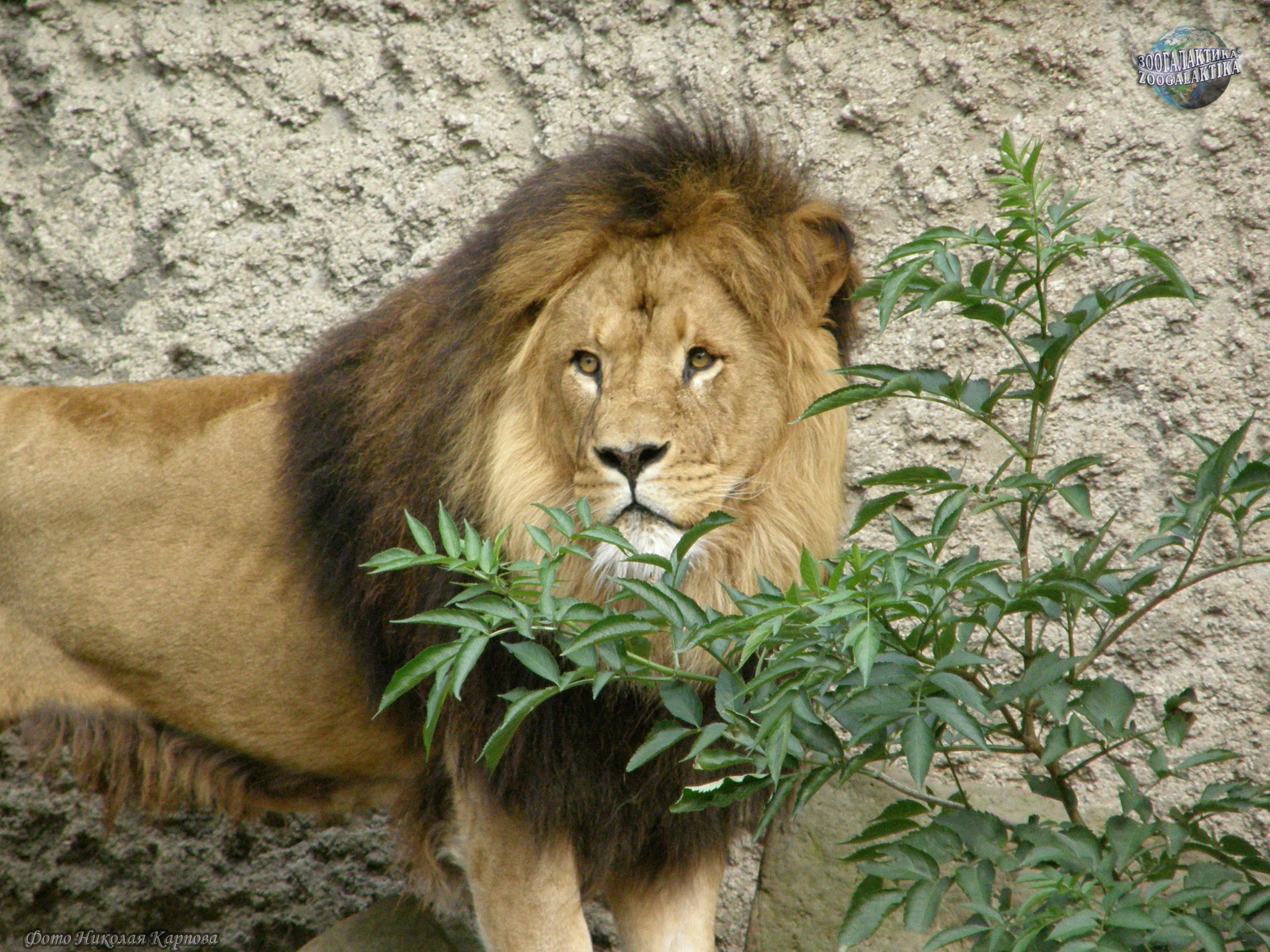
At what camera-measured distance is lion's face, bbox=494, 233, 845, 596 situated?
82.7 inches

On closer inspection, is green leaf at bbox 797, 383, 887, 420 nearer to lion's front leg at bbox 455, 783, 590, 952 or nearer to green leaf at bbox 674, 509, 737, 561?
green leaf at bbox 674, 509, 737, 561

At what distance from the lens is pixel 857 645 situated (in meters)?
1.51

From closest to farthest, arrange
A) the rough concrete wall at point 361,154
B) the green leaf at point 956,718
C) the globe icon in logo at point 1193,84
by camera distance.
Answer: the green leaf at point 956,718, the globe icon in logo at point 1193,84, the rough concrete wall at point 361,154

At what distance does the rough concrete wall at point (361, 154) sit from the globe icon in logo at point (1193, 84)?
4 cm

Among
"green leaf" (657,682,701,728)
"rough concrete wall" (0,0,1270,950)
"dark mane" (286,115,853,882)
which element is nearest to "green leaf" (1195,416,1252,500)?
"green leaf" (657,682,701,728)

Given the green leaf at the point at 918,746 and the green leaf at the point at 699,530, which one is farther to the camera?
the green leaf at the point at 699,530

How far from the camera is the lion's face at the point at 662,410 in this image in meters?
2.10

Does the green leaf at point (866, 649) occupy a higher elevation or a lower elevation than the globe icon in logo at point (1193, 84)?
lower

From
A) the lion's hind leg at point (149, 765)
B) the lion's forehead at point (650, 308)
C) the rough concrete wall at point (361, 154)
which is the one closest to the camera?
the lion's forehead at point (650, 308)

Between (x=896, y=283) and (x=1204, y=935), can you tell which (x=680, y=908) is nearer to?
(x=1204, y=935)

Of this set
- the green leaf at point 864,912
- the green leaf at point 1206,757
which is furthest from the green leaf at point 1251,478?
the green leaf at point 864,912

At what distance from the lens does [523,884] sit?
2.56m

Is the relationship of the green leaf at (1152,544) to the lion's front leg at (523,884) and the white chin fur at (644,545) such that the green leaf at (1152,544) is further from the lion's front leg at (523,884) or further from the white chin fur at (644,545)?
the lion's front leg at (523,884)

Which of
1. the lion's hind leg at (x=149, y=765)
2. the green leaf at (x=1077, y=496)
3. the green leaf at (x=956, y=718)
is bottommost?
the lion's hind leg at (x=149, y=765)
